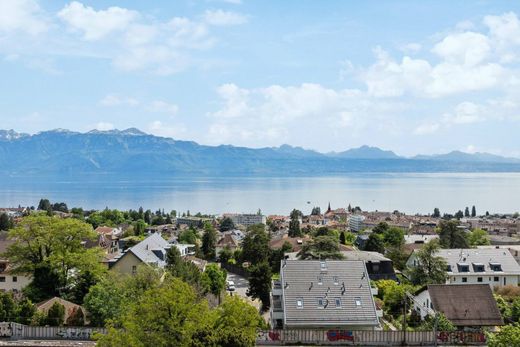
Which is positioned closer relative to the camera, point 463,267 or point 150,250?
point 150,250

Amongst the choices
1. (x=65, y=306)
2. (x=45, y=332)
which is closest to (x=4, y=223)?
(x=65, y=306)

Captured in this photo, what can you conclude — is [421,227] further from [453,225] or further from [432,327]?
[432,327]

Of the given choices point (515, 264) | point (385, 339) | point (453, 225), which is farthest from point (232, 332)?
point (453, 225)

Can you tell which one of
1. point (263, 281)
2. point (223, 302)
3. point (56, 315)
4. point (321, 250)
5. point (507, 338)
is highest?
point (507, 338)

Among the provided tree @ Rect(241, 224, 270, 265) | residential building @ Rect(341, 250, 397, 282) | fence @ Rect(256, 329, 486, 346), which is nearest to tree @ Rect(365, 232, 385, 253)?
tree @ Rect(241, 224, 270, 265)

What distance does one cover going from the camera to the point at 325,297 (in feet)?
91.6

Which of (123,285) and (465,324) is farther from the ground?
(123,285)

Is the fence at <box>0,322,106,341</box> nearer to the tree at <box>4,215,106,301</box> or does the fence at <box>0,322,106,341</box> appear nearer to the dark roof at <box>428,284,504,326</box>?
the tree at <box>4,215,106,301</box>

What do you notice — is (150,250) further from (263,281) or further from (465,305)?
(465,305)

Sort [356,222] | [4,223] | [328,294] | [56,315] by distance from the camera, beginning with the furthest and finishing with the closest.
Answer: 1. [356,222]
2. [4,223]
3. [56,315]
4. [328,294]

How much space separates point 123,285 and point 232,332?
11.0 meters

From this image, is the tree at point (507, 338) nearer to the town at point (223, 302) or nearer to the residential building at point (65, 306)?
the town at point (223, 302)

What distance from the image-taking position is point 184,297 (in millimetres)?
20031

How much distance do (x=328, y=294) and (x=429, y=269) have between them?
16.0 meters
